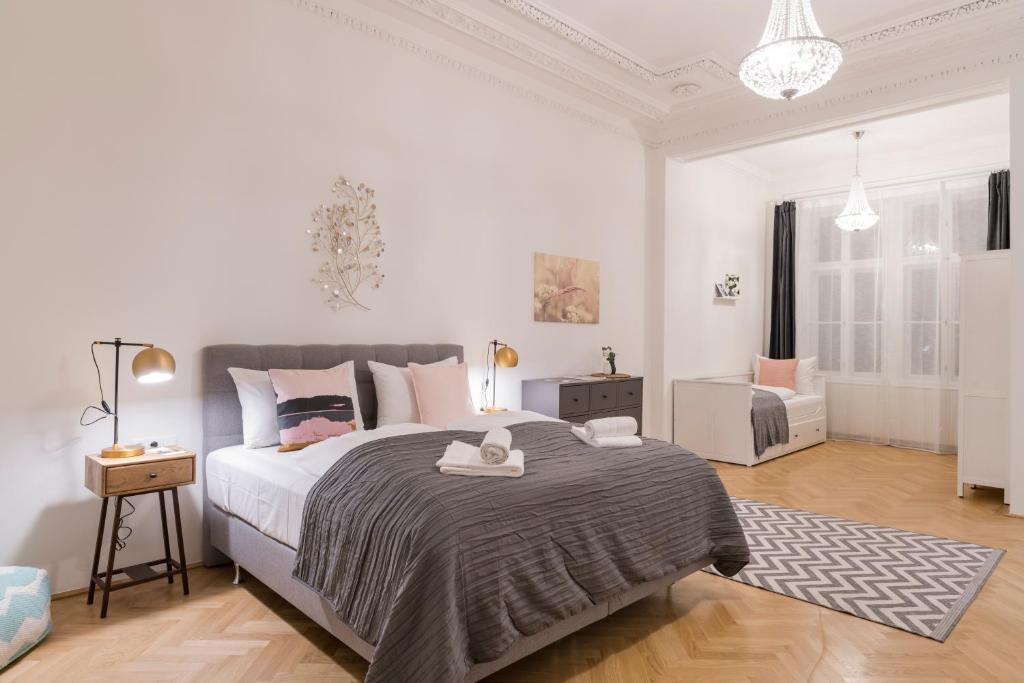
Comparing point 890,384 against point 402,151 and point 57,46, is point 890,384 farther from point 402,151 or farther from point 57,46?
point 57,46

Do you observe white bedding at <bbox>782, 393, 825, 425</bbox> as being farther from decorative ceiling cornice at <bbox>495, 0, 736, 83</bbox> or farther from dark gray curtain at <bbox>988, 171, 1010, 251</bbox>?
decorative ceiling cornice at <bbox>495, 0, 736, 83</bbox>

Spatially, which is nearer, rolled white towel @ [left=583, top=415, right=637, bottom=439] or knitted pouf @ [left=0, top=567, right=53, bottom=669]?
knitted pouf @ [left=0, top=567, right=53, bottom=669]

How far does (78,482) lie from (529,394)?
116 inches

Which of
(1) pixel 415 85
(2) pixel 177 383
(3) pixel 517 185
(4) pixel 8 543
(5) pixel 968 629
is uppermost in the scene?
(1) pixel 415 85

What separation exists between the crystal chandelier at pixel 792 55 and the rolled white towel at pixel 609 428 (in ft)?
5.71

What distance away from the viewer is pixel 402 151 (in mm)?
4160

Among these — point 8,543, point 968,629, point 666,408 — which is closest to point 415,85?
point 8,543

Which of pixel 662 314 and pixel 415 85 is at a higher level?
pixel 415 85

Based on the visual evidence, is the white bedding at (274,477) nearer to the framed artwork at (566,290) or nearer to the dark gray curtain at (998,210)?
the framed artwork at (566,290)

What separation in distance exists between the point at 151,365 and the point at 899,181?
23.7 feet

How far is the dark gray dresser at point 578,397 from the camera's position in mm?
4715

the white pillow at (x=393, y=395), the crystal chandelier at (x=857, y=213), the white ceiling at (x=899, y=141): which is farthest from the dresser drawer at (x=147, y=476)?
the crystal chandelier at (x=857, y=213)

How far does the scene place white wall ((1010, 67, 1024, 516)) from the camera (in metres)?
4.15

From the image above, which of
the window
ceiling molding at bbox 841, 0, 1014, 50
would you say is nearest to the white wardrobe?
ceiling molding at bbox 841, 0, 1014, 50
